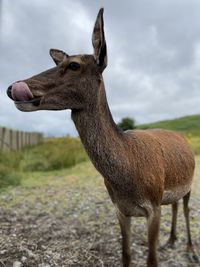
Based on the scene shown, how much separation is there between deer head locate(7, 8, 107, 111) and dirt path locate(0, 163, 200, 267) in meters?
2.31

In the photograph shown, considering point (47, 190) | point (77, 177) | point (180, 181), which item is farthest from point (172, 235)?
point (77, 177)

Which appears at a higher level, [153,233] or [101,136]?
[101,136]

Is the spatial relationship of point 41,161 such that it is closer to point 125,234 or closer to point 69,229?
point 69,229

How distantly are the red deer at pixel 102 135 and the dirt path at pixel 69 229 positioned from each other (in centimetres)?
143

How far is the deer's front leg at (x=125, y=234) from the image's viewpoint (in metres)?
4.40

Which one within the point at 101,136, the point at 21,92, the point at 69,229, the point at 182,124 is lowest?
the point at 69,229

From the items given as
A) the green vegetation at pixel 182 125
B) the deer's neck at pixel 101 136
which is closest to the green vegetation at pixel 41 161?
the deer's neck at pixel 101 136

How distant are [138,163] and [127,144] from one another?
216mm

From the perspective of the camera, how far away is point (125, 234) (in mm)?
4520

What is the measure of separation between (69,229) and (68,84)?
3.83 meters

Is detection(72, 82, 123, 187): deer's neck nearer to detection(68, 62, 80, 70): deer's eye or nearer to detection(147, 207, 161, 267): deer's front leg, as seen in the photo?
detection(68, 62, 80, 70): deer's eye

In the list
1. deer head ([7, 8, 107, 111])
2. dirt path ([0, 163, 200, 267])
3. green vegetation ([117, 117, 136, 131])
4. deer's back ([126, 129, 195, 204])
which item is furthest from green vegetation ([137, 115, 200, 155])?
deer head ([7, 8, 107, 111])

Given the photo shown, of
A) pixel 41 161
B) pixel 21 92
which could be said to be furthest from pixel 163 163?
pixel 41 161

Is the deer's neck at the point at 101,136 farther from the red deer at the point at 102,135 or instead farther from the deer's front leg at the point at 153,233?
the deer's front leg at the point at 153,233
